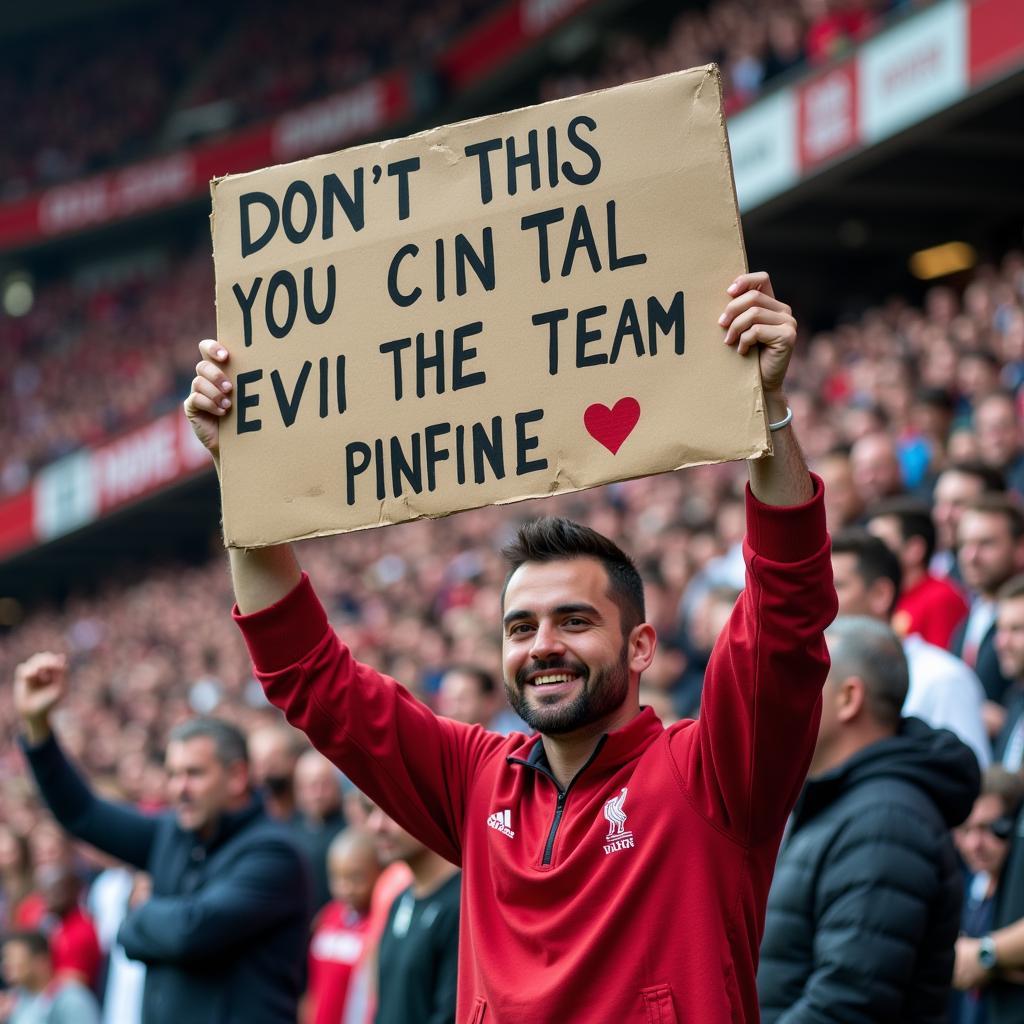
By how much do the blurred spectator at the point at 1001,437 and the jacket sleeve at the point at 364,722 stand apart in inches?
148

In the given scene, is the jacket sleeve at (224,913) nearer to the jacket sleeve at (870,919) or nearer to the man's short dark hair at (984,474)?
the jacket sleeve at (870,919)

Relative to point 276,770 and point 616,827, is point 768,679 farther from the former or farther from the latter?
point 276,770

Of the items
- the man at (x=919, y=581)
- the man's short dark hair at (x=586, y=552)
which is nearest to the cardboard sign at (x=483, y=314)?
the man's short dark hair at (x=586, y=552)

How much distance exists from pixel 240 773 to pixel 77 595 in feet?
67.1

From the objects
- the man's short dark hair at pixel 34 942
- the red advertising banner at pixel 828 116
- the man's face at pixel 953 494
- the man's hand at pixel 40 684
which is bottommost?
the man's short dark hair at pixel 34 942

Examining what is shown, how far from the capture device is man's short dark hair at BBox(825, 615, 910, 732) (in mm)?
3234

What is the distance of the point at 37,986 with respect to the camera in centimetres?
608

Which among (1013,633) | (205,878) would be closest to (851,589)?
(1013,633)

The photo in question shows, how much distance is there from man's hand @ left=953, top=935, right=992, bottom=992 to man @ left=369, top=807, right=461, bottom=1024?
41.1 inches

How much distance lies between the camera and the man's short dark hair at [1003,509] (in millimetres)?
4752

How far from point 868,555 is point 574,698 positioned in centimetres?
189

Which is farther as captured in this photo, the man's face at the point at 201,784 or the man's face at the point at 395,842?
the man's face at the point at 201,784

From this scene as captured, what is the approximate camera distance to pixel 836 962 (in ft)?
9.40

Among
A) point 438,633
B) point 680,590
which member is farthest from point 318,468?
point 438,633
